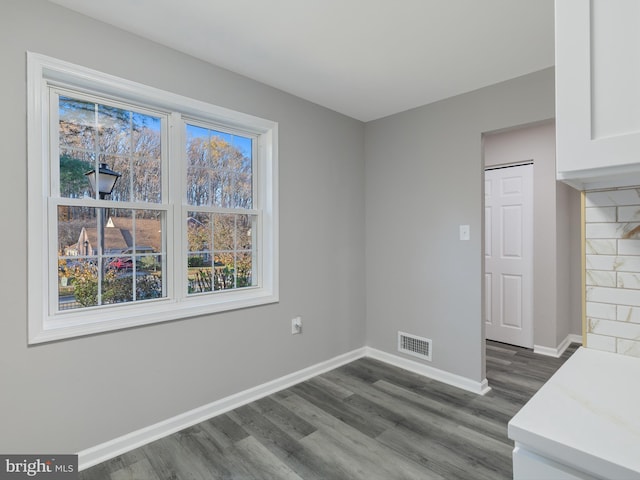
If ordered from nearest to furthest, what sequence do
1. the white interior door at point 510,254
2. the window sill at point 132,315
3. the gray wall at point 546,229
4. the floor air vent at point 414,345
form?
the window sill at point 132,315 < the floor air vent at point 414,345 < the gray wall at point 546,229 < the white interior door at point 510,254

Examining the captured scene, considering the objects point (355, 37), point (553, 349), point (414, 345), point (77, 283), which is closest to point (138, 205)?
point (77, 283)

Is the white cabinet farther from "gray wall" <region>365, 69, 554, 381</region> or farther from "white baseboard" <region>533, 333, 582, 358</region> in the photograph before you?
"white baseboard" <region>533, 333, 582, 358</region>

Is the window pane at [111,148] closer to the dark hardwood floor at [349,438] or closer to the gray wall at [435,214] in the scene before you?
the dark hardwood floor at [349,438]

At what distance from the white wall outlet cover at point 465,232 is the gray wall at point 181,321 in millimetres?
1058

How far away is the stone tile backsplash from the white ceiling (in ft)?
4.15

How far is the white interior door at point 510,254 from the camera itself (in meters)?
3.68

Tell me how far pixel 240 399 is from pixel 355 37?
8.74ft

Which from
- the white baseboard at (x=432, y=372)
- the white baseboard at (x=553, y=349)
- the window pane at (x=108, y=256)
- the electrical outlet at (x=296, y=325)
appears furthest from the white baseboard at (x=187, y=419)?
the white baseboard at (x=553, y=349)

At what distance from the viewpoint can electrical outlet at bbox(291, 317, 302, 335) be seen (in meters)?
2.94

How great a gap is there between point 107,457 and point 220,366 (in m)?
0.80

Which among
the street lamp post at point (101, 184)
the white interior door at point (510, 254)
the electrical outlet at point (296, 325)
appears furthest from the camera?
the white interior door at point (510, 254)

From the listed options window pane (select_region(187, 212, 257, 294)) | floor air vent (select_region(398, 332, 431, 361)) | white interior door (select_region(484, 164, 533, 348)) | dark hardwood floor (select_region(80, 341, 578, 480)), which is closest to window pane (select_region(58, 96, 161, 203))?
window pane (select_region(187, 212, 257, 294))

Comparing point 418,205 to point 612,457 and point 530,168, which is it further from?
point 612,457

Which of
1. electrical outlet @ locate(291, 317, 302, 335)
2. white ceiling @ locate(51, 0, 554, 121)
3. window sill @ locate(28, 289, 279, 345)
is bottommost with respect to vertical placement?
electrical outlet @ locate(291, 317, 302, 335)
